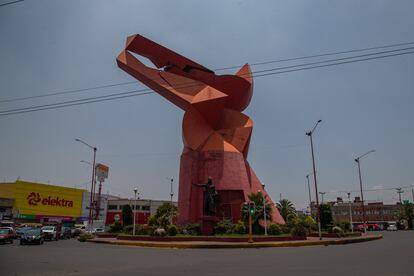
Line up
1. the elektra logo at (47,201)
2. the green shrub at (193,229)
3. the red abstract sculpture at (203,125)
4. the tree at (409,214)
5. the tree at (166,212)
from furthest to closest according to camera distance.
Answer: the tree at (409,214) < the elektra logo at (47,201) < the red abstract sculpture at (203,125) < the tree at (166,212) < the green shrub at (193,229)

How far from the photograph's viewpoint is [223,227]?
109 ft

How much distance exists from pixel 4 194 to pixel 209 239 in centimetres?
5126

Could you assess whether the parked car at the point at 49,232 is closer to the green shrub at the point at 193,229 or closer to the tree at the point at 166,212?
the tree at the point at 166,212

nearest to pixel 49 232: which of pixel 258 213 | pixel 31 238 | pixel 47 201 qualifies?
pixel 31 238

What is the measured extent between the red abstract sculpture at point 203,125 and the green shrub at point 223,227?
1454 mm

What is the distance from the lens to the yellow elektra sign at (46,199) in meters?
62.2

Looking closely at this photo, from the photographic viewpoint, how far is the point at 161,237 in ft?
95.7

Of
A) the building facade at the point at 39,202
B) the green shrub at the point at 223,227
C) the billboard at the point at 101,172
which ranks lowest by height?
the green shrub at the point at 223,227

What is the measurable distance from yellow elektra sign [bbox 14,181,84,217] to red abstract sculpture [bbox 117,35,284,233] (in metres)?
35.5

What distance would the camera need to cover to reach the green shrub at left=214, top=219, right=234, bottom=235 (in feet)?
108

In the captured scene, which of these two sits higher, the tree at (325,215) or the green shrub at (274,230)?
the tree at (325,215)

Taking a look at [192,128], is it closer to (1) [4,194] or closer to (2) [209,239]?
(2) [209,239]

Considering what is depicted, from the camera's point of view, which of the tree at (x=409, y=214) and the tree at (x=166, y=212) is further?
the tree at (x=409, y=214)

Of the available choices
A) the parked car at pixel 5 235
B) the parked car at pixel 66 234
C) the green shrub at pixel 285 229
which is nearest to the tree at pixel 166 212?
the green shrub at pixel 285 229
